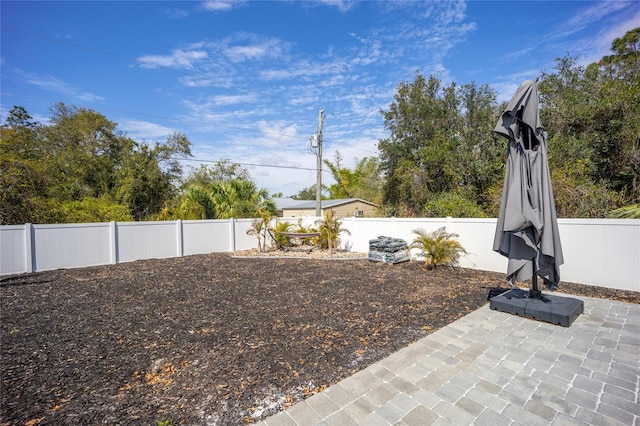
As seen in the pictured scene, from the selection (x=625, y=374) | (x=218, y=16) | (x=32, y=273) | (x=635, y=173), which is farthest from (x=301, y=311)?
(x=635, y=173)

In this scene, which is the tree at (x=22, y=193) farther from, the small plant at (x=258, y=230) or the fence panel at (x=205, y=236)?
the small plant at (x=258, y=230)

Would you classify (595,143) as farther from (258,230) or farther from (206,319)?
(206,319)

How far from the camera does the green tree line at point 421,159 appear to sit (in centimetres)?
794

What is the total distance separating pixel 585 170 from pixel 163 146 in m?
20.3

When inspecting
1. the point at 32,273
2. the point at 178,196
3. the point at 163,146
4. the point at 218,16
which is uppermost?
the point at 218,16

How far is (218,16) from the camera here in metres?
8.12

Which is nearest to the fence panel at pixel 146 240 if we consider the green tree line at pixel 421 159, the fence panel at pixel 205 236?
the fence panel at pixel 205 236

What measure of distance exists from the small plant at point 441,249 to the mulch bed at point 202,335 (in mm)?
410

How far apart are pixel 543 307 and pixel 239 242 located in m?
9.40

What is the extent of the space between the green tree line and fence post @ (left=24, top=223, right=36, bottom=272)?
1671 millimetres

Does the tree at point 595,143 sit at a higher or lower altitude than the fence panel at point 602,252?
higher

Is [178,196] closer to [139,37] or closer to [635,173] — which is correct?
[139,37]

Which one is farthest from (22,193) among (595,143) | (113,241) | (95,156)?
(595,143)

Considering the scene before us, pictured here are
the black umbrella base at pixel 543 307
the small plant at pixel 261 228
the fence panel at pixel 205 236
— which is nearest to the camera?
the black umbrella base at pixel 543 307
